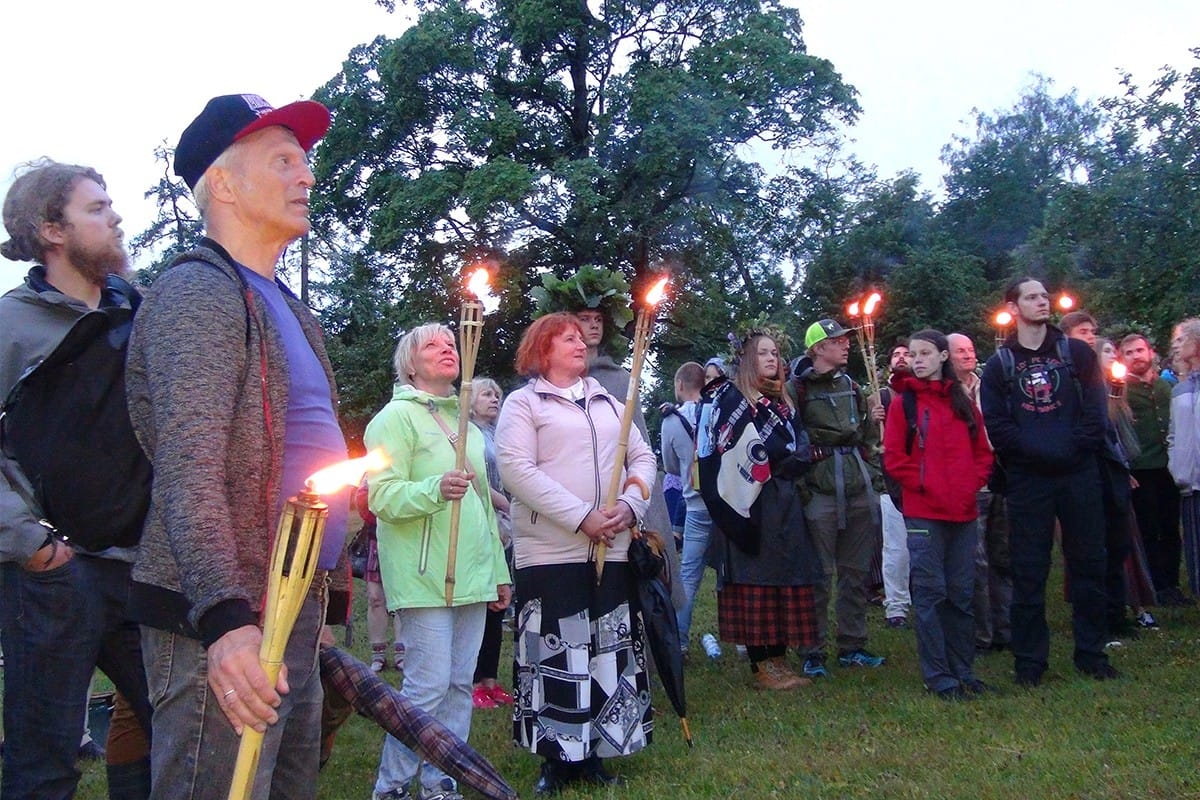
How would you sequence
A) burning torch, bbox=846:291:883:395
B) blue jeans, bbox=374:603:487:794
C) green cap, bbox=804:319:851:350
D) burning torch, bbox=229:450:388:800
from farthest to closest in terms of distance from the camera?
1. green cap, bbox=804:319:851:350
2. burning torch, bbox=846:291:883:395
3. blue jeans, bbox=374:603:487:794
4. burning torch, bbox=229:450:388:800

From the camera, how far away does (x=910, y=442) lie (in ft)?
21.4

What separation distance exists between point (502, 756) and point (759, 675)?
6.67 ft

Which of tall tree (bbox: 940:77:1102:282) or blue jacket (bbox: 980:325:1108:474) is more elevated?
tall tree (bbox: 940:77:1102:282)

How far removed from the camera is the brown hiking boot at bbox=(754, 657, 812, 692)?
681 centimetres

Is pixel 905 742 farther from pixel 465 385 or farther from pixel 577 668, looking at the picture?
pixel 465 385

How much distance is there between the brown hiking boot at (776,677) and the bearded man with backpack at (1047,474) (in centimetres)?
130

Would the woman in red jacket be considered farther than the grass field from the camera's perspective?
Yes

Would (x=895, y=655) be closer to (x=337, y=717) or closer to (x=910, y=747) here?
(x=910, y=747)

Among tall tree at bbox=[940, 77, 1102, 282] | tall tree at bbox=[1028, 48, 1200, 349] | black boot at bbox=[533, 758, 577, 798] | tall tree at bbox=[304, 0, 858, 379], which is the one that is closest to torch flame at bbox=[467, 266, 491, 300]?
black boot at bbox=[533, 758, 577, 798]

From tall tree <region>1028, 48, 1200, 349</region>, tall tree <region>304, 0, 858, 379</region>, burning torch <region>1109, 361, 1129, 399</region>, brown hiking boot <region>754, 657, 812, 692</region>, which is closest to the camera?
brown hiking boot <region>754, 657, 812, 692</region>

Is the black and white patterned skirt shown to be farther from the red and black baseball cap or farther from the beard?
the red and black baseball cap

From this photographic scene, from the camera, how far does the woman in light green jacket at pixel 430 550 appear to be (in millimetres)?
4680

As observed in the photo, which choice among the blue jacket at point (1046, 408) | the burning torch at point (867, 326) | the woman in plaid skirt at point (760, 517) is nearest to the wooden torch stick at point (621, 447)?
the woman in plaid skirt at point (760, 517)

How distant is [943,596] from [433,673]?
3.14 meters
